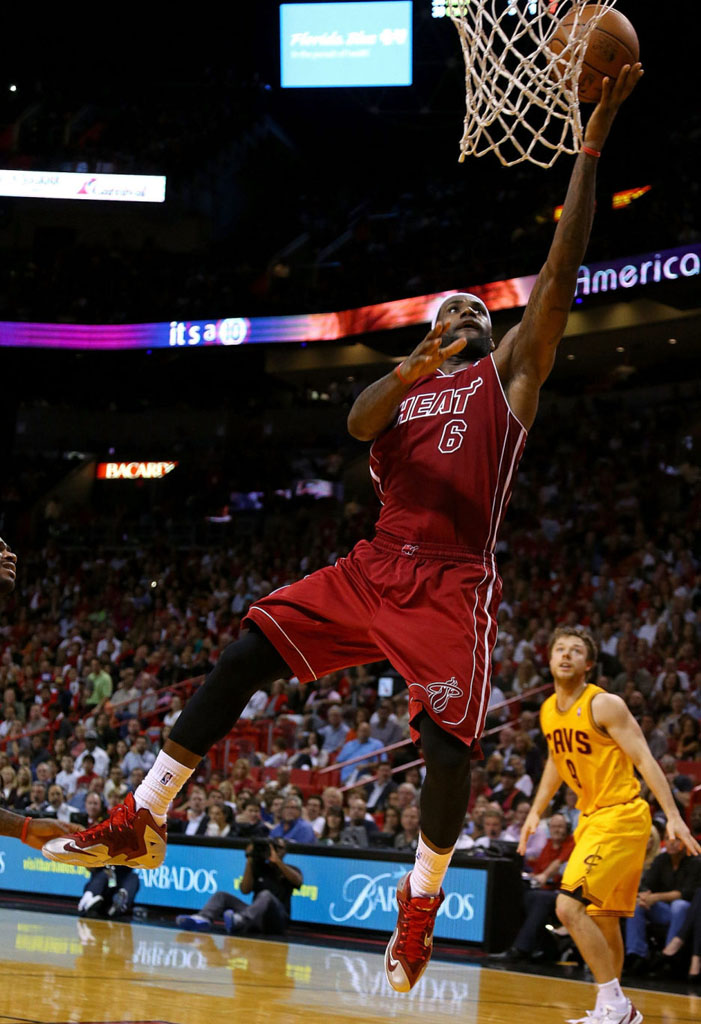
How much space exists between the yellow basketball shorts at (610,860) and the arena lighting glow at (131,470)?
20.2 metres

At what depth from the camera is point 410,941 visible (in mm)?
4141

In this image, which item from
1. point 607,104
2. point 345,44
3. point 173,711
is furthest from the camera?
point 345,44

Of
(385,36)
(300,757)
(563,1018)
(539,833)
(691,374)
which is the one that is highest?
(385,36)

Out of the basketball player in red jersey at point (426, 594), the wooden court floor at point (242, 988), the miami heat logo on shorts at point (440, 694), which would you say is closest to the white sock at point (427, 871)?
the basketball player in red jersey at point (426, 594)

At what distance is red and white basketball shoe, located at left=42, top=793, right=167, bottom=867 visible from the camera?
A: 396 cm

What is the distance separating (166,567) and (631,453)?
8324 mm

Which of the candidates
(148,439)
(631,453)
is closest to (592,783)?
(631,453)

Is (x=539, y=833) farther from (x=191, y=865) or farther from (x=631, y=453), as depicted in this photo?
(x=631, y=453)

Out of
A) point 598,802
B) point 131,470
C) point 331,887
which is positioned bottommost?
point 331,887

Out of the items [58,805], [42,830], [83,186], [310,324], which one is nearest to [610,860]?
[42,830]

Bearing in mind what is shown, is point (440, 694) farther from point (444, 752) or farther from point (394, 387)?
point (394, 387)

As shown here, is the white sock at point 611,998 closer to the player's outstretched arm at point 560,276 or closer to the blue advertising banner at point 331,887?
the blue advertising banner at point 331,887

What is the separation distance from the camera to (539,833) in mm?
9984

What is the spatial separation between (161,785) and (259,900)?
6281 mm
